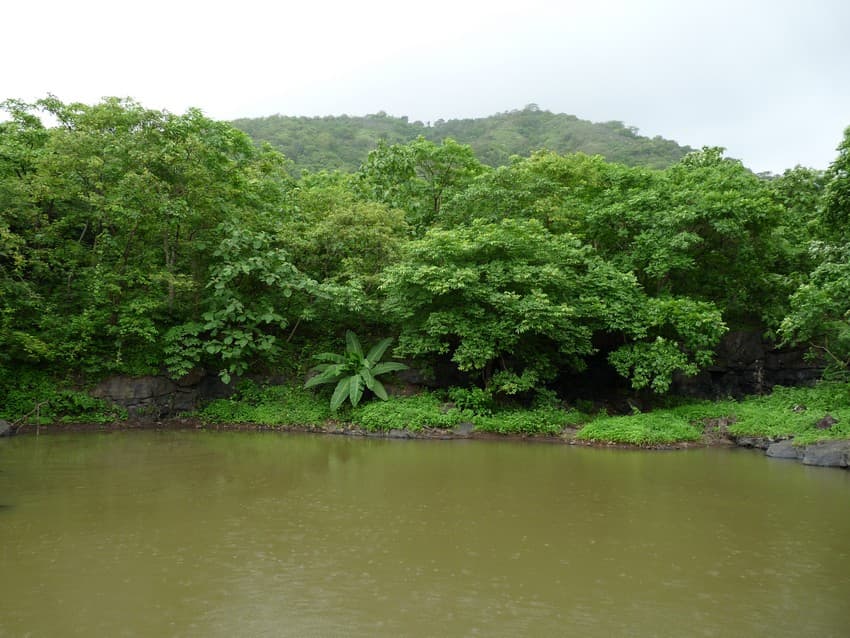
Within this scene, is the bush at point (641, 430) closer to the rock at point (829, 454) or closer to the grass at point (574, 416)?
the grass at point (574, 416)

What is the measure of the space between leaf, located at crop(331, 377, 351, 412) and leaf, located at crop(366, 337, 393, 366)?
0.93 m

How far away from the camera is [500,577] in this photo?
5230 millimetres

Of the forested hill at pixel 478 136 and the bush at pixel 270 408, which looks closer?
Answer: the bush at pixel 270 408

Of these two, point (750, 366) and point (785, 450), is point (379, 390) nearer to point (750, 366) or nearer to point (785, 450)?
point (785, 450)

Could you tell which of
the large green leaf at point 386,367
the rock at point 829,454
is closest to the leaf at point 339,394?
the large green leaf at point 386,367

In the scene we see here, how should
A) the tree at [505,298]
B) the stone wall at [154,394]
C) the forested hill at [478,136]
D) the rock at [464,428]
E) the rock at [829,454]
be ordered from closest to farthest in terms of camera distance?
the rock at [829,454] < the rock at [464,428] < the tree at [505,298] < the stone wall at [154,394] < the forested hill at [478,136]

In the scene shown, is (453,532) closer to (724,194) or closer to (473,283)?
(473,283)

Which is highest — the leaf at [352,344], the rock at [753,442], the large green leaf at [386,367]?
the leaf at [352,344]

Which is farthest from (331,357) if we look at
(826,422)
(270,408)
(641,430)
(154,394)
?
Answer: (826,422)

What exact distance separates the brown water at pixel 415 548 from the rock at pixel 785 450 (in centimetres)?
136

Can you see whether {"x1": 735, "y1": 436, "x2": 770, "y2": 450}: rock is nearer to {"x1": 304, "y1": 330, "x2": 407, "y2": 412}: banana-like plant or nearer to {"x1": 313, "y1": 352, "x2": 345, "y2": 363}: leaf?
{"x1": 304, "y1": 330, "x2": 407, "y2": 412}: banana-like plant

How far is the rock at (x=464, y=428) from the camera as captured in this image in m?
13.6

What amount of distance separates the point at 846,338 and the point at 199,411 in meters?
16.0

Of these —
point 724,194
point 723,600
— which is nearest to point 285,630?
point 723,600
